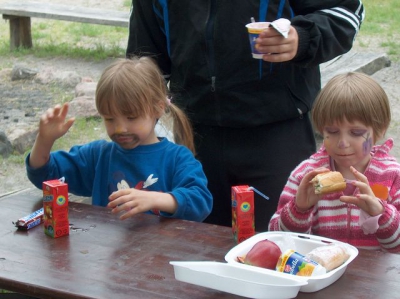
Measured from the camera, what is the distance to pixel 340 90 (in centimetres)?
243

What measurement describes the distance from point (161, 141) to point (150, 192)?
327mm

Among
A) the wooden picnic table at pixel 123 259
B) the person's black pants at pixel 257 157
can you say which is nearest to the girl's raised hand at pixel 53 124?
the wooden picnic table at pixel 123 259

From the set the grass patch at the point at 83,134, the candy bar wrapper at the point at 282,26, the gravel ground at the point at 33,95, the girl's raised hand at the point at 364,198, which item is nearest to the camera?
the girl's raised hand at the point at 364,198

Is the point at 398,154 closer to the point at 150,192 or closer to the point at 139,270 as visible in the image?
the point at 150,192

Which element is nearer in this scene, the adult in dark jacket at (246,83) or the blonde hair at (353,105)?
the blonde hair at (353,105)

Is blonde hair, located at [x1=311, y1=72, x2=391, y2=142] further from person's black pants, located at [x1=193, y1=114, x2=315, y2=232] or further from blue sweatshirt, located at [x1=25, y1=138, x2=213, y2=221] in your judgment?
blue sweatshirt, located at [x1=25, y1=138, x2=213, y2=221]

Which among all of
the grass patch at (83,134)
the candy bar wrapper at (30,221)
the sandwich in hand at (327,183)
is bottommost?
the grass patch at (83,134)

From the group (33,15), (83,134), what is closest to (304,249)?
(83,134)

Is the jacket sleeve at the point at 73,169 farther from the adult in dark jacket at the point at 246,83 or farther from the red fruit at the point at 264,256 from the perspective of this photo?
the red fruit at the point at 264,256

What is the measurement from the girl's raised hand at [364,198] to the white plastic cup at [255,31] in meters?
0.56

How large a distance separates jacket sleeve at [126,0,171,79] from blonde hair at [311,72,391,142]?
0.74 m

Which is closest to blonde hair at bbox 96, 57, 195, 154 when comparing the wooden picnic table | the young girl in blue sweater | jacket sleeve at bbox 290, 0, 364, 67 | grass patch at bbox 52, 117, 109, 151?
the young girl in blue sweater

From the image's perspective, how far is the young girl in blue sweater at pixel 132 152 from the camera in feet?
8.63

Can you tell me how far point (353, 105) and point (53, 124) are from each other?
1.05 m
